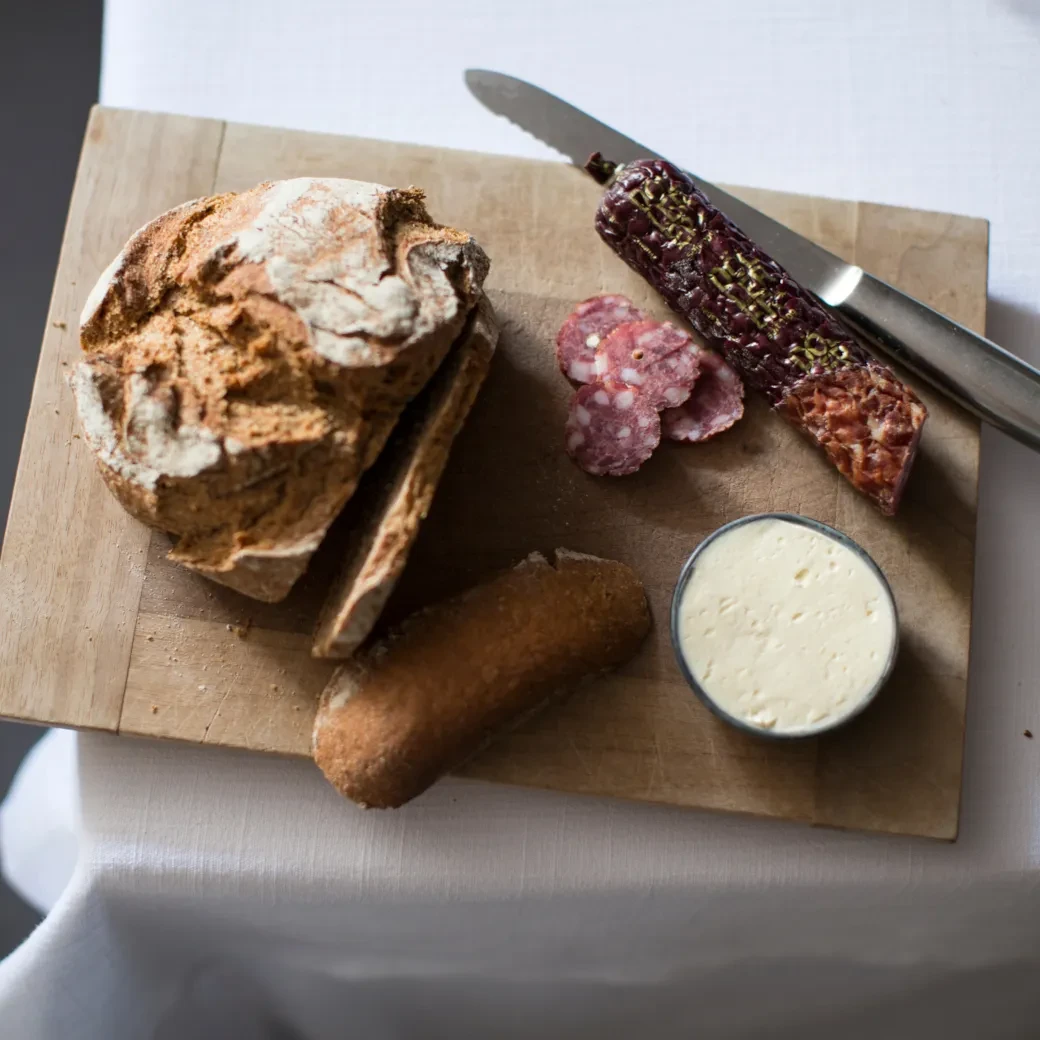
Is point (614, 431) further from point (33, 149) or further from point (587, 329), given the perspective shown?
point (33, 149)

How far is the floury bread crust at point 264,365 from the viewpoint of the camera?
5.07 ft

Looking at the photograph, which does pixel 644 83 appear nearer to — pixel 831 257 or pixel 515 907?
pixel 831 257

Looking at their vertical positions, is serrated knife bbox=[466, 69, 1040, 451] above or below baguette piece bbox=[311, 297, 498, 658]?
above

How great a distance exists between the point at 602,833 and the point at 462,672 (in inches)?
17.1

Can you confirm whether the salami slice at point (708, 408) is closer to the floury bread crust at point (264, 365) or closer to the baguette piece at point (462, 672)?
the baguette piece at point (462, 672)

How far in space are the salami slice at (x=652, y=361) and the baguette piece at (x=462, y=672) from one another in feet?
1.21

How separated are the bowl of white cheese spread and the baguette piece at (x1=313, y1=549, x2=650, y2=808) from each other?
138mm

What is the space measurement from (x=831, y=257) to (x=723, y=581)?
2.27 ft

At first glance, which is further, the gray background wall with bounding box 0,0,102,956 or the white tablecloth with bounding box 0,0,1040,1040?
the gray background wall with bounding box 0,0,102,956

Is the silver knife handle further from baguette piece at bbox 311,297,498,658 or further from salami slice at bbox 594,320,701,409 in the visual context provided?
baguette piece at bbox 311,297,498,658

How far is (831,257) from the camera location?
1.95 m

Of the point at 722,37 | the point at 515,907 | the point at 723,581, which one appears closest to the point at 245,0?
the point at 722,37

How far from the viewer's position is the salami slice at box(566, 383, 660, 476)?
1.88m

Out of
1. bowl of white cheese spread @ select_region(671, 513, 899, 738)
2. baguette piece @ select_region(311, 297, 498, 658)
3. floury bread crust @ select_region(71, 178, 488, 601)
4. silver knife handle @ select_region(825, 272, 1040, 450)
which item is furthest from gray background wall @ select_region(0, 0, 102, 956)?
silver knife handle @ select_region(825, 272, 1040, 450)
